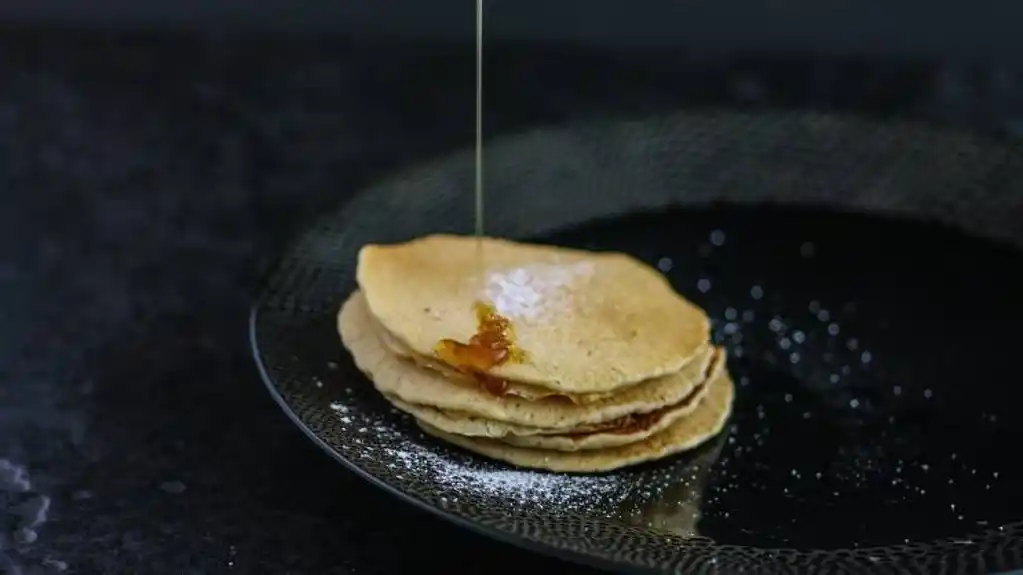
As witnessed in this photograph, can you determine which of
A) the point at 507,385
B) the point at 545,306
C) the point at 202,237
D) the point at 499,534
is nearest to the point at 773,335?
the point at 545,306

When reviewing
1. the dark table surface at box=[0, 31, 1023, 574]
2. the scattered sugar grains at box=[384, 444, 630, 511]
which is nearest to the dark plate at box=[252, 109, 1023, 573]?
the scattered sugar grains at box=[384, 444, 630, 511]

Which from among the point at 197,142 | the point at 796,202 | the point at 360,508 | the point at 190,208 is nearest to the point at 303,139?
the point at 197,142

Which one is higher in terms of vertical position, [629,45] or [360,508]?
[629,45]

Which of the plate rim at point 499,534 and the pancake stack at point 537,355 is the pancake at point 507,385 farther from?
the plate rim at point 499,534

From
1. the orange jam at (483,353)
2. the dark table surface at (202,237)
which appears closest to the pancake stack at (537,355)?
the orange jam at (483,353)

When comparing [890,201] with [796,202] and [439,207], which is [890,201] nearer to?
[796,202]
